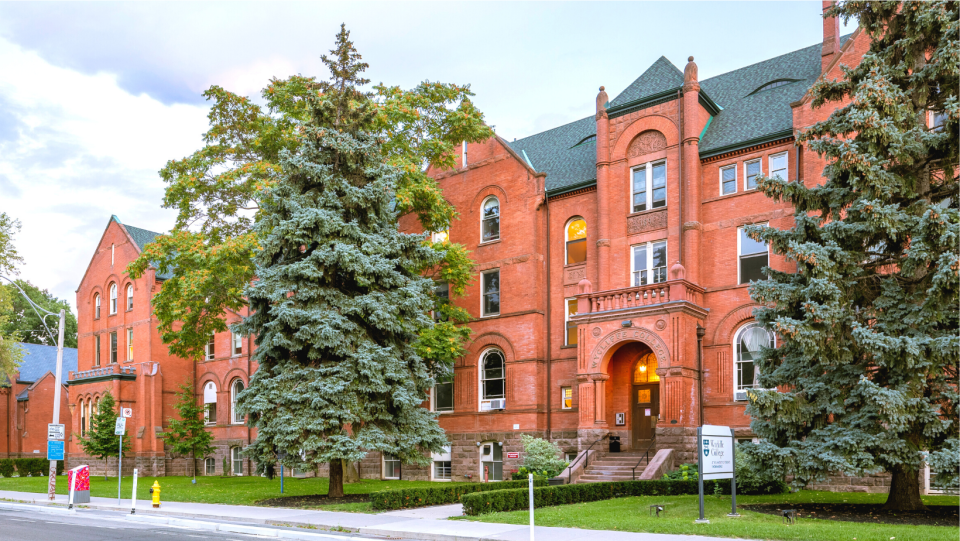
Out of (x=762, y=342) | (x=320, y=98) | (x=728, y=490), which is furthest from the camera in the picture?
(x=762, y=342)

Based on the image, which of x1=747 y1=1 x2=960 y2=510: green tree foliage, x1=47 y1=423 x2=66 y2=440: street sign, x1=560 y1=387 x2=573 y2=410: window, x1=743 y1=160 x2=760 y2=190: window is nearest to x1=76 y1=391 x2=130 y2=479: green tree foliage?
x1=47 y1=423 x2=66 y2=440: street sign

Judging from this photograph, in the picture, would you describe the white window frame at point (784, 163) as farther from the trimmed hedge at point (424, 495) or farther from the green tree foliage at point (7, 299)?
the green tree foliage at point (7, 299)

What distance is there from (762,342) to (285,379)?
573 inches

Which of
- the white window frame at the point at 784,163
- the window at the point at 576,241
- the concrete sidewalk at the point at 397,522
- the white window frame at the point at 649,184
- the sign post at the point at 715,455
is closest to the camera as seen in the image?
the concrete sidewalk at the point at 397,522

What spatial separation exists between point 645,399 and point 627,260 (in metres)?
4.89

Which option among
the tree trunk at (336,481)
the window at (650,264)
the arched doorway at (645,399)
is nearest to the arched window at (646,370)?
the arched doorway at (645,399)

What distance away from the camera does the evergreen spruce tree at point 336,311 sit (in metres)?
20.0

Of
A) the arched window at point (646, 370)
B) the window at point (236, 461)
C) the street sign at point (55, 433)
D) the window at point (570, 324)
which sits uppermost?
the window at point (570, 324)

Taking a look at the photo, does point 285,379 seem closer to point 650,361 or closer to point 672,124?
point 650,361

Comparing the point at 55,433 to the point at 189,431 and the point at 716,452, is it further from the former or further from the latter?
the point at 716,452

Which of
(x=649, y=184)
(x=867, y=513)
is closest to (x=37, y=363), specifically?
(x=649, y=184)

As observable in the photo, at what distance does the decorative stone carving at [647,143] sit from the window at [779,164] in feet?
12.1

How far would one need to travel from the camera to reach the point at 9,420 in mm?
54688

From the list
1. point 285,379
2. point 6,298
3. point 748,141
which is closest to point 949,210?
point 748,141
